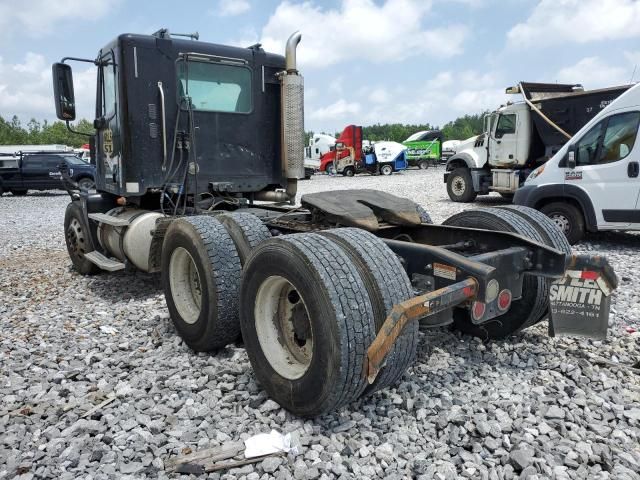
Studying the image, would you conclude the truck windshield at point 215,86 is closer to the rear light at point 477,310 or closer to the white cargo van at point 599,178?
the rear light at point 477,310

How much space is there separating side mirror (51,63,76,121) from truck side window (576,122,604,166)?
24.3ft

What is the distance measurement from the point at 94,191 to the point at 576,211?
733 cm

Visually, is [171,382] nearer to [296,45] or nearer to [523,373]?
[523,373]

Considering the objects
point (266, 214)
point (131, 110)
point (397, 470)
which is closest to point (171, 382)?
point (397, 470)

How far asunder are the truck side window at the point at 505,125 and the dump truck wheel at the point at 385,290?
1279 centimetres

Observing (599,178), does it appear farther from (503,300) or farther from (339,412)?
(339,412)

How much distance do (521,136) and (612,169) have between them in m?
6.44

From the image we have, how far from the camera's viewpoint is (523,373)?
11.5ft

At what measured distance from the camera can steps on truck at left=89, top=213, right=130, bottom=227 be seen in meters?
5.62

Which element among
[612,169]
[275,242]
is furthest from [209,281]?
[612,169]

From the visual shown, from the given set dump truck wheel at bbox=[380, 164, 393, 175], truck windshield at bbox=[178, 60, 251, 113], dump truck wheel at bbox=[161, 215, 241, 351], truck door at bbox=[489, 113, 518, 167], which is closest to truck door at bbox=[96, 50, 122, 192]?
truck windshield at bbox=[178, 60, 251, 113]

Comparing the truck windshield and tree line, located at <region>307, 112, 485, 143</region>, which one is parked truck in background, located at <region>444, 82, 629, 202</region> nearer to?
the truck windshield

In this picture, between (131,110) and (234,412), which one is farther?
(131,110)

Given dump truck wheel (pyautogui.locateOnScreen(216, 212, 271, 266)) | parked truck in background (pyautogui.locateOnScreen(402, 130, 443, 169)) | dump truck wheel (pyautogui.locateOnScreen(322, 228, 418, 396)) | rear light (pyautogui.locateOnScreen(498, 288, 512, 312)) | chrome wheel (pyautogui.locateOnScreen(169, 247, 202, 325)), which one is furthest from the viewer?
parked truck in background (pyautogui.locateOnScreen(402, 130, 443, 169))
